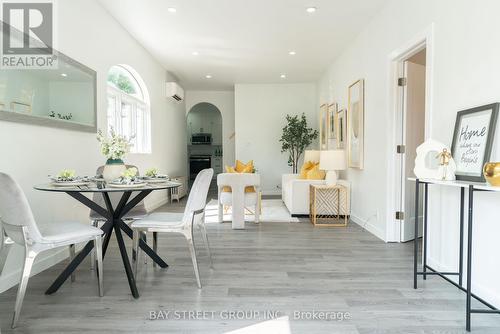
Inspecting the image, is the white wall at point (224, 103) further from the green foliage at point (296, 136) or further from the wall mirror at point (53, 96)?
the wall mirror at point (53, 96)

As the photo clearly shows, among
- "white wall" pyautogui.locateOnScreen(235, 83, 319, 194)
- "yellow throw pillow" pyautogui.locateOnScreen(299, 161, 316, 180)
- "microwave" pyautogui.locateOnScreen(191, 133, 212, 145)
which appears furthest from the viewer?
"microwave" pyautogui.locateOnScreen(191, 133, 212, 145)

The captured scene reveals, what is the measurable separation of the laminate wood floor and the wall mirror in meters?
1.39

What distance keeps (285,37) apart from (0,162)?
13.6 ft

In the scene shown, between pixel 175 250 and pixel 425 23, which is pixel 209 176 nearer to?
pixel 175 250

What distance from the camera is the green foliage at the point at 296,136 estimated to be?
813 centimetres

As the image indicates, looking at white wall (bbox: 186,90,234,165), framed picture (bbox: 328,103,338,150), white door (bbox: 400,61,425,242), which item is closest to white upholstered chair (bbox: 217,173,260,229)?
white door (bbox: 400,61,425,242)

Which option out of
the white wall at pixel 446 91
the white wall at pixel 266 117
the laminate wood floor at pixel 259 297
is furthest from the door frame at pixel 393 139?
the white wall at pixel 266 117

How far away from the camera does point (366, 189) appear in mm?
4672

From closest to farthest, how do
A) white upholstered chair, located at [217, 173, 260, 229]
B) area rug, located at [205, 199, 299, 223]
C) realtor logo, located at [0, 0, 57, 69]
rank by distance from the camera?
realtor logo, located at [0, 0, 57, 69] < white upholstered chair, located at [217, 173, 260, 229] < area rug, located at [205, 199, 299, 223]

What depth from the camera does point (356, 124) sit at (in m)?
4.99

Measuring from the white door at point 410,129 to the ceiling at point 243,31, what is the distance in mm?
960

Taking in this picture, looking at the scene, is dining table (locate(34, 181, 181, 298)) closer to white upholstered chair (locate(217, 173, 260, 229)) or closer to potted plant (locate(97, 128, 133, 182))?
potted plant (locate(97, 128, 133, 182))

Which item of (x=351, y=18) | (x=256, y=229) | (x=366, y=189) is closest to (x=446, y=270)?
(x=366, y=189)

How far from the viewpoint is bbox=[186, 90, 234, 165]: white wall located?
31.1 feet
